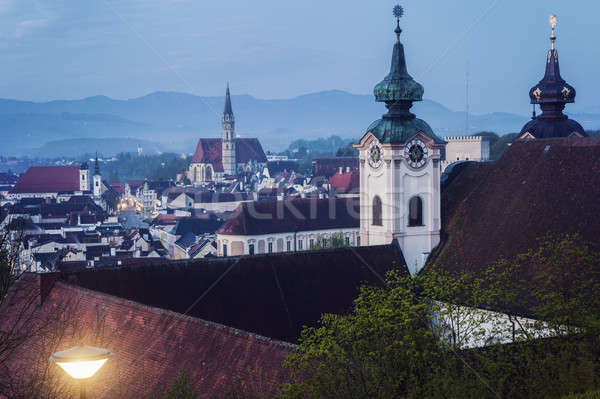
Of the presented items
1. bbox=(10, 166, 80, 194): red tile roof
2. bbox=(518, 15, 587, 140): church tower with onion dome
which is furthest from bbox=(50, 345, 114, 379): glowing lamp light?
bbox=(10, 166, 80, 194): red tile roof

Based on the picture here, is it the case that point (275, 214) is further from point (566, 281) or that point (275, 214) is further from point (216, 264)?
point (566, 281)

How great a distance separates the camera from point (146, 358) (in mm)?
18891

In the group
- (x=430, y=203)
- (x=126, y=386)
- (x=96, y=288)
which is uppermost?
(x=430, y=203)

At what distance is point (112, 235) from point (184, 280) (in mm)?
81258

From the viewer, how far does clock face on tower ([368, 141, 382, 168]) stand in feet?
105

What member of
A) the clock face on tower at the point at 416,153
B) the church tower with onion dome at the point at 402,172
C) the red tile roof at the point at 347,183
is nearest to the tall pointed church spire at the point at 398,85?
the church tower with onion dome at the point at 402,172

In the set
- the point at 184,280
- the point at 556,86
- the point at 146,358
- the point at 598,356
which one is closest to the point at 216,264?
the point at 184,280

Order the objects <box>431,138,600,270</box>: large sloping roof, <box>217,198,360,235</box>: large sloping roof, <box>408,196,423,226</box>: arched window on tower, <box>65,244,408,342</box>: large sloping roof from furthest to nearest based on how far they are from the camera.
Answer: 1. <box>217,198,360,235</box>: large sloping roof
2. <box>408,196,423,226</box>: arched window on tower
3. <box>431,138,600,270</box>: large sloping roof
4. <box>65,244,408,342</box>: large sloping roof

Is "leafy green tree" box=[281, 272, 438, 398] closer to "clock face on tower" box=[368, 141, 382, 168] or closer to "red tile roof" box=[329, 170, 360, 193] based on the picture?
"clock face on tower" box=[368, 141, 382, 168]

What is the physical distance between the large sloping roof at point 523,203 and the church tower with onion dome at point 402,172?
85cm

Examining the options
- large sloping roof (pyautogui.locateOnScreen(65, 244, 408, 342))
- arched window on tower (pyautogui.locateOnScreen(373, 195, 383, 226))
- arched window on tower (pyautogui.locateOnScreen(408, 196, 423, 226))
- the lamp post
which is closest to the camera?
the lamp post

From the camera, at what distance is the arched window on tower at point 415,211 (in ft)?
104

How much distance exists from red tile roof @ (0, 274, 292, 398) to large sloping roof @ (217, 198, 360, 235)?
55.0 metres

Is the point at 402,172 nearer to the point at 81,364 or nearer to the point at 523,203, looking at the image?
the point at 523,203
